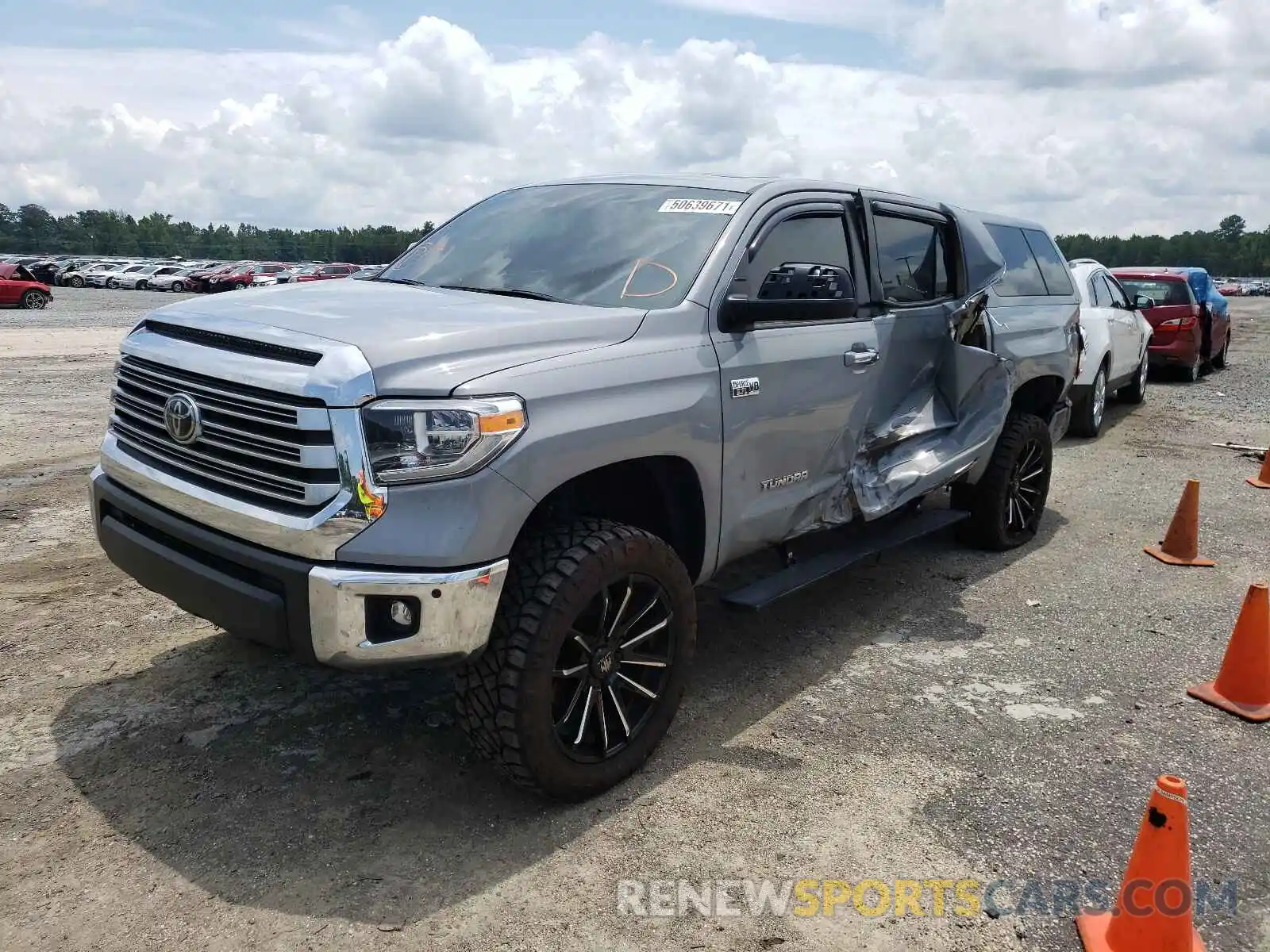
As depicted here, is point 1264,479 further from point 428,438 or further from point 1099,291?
point 428,438

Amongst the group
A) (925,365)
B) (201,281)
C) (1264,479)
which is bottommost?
(1264,479)

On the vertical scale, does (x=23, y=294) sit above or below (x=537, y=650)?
above

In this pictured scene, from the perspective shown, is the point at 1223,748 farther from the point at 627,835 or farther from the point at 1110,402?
the point at 1110,402

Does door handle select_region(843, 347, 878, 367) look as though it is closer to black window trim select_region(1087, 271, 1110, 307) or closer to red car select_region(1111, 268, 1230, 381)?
black window trim select_region(1087, 271, 1110, 307)

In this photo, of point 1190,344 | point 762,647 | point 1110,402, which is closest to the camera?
point 762,647

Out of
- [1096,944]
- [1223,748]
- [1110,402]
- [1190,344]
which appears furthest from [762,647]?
[1190,344]

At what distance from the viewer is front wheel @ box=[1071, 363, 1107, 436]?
34.2ft

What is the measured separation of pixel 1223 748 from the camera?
153 inches

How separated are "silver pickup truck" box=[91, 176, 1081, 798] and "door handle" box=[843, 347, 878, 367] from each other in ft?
0.06

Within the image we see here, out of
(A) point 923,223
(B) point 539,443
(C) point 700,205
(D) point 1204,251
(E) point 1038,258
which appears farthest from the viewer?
(D) point 1204,251

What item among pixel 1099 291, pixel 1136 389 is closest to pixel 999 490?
pixel 1099 291

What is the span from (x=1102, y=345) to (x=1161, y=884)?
890 cm

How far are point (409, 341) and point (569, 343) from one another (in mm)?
561

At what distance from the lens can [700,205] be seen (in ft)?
13.7
